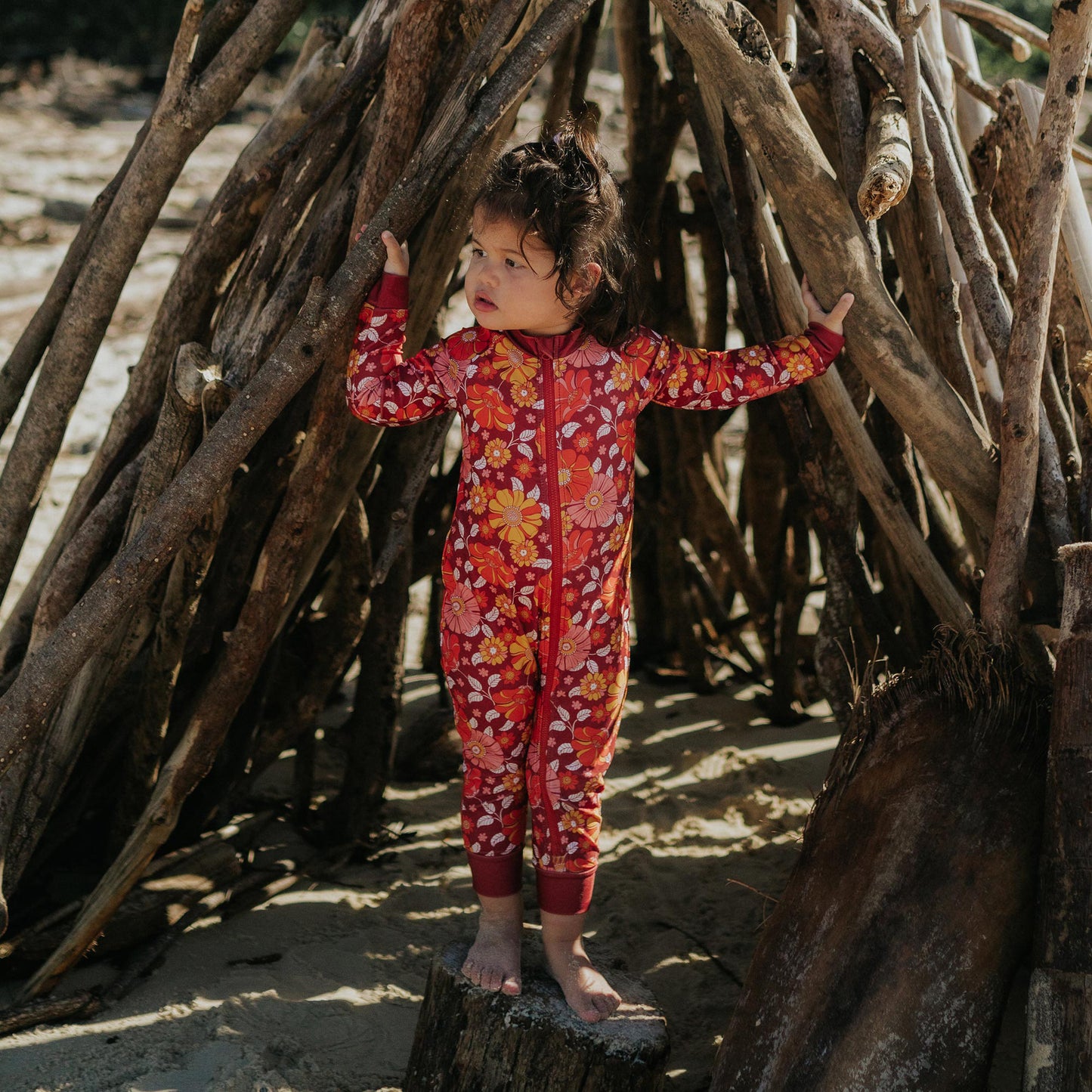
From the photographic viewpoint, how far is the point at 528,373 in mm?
1730

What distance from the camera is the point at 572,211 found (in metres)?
1.65

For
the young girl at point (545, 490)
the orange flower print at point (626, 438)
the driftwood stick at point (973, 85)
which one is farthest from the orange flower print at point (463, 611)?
the driftwood stick at point (973, 85)

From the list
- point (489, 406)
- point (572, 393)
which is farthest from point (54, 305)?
point (572, 393)

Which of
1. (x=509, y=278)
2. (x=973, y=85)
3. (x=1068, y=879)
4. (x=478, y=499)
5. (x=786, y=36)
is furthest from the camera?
(x=973, y=85)

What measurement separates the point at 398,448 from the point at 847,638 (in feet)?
3.47

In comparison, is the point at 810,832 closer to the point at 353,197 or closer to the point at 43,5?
the point at 353,197

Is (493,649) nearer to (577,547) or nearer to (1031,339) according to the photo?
(577,547)

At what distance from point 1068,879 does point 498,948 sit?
0.83m

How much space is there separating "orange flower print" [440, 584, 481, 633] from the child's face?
40 cm

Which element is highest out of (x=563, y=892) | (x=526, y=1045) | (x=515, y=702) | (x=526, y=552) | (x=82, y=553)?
(x=526, y=552)

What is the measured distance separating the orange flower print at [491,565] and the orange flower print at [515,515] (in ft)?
0.10

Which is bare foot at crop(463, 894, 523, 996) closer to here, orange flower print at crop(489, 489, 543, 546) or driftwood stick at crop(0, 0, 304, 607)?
orange flower print at crop(489, 489, 543, 546)

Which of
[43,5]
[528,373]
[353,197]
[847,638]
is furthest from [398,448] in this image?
[43,5]

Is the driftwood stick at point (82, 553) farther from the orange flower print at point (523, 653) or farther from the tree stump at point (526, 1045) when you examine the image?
the tree stump at point (526, 1045)
